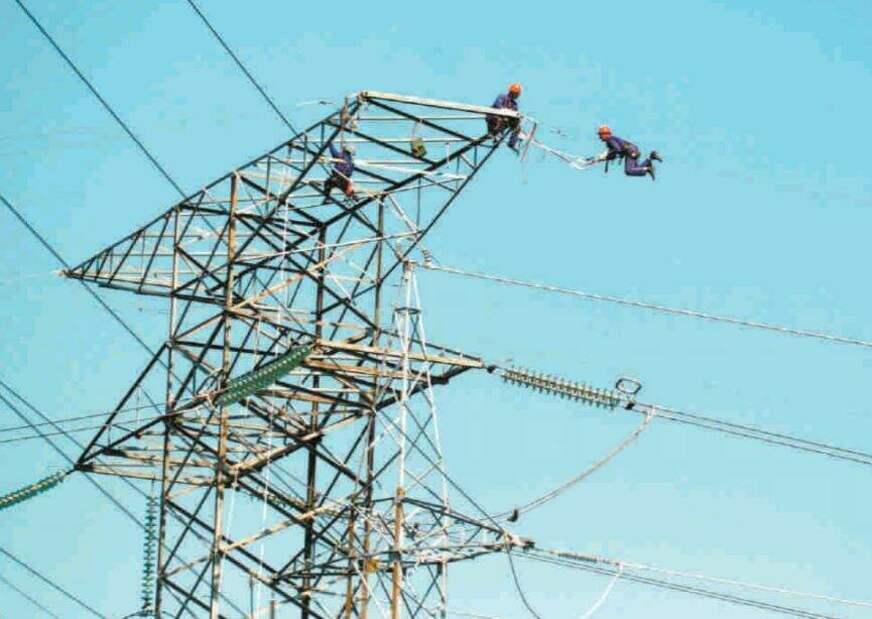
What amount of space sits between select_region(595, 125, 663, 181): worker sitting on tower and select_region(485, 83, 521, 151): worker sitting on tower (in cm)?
218

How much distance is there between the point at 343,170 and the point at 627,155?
575cm

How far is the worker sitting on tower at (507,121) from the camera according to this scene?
6469 centimetres

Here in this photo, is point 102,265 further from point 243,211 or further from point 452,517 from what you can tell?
point 452,517

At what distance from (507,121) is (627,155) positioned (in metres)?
2.81

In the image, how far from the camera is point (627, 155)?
217 feet

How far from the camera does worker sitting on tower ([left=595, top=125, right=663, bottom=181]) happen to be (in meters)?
65.8

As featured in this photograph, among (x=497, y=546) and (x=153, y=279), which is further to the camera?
(x=153, y=279)

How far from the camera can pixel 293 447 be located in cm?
6894

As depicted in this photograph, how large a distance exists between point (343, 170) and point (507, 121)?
4079mm

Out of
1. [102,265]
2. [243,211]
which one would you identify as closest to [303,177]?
[243,211]

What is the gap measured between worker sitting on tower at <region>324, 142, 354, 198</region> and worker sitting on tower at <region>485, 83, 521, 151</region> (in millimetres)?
3155

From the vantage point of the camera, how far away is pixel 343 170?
67.0 metres

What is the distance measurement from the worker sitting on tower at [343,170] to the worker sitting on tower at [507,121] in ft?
10.4

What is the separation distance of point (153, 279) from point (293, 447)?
5.03 metres
